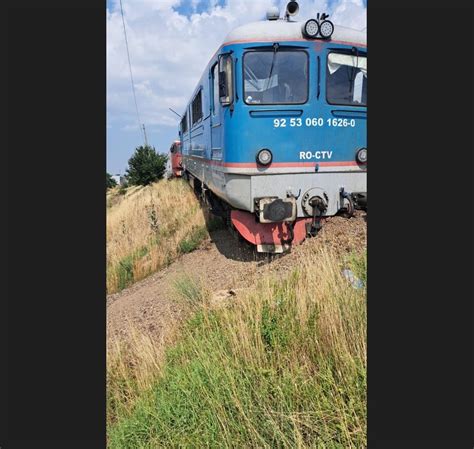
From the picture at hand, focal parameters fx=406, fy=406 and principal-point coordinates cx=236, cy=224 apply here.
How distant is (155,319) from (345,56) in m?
4.65

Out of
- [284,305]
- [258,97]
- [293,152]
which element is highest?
[258,97]

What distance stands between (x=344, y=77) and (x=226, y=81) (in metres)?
1.82

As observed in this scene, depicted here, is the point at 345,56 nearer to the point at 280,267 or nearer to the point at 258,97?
the point at 258,97

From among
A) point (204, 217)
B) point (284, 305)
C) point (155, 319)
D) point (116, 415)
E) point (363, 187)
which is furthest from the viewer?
point (204, 217)

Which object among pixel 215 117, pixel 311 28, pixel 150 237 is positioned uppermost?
pixel 311 28

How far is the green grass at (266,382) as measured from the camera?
89.9 inches

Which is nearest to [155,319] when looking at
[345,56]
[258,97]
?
[258,97]

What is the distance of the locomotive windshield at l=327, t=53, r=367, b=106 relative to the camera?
6.05m

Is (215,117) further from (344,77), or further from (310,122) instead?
(344,77)

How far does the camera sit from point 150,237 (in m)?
11.0

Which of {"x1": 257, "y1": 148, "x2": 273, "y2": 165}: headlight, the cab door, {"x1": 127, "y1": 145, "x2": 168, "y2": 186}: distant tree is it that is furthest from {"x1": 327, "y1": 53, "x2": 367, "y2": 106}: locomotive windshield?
{"x1": 127, "y1": 145, "x2": 168, "y2": 186}: distant tree

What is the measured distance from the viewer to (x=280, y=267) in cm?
548

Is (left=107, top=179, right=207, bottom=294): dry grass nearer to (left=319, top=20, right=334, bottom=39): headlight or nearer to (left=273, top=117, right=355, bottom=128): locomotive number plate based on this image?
(left=273, top=117, right=355, bottom=128): locomotive number plate

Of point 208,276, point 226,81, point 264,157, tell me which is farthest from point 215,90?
point 208,276
